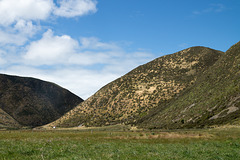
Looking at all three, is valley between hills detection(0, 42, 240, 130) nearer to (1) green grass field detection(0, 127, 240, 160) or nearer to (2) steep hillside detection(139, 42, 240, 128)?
(2) steep hillside detection(139, 42, 240, 128)

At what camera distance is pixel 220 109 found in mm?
81562

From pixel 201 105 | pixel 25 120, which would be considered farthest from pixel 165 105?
pixel 25 120

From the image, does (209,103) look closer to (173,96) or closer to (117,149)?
(173,96)

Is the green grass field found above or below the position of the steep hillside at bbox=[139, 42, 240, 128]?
below

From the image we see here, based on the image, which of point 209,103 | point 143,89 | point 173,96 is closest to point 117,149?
point 209,103

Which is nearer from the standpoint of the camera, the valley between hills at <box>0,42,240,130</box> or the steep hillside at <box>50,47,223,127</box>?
the valley between hills at <box>0,42,240,130</box>

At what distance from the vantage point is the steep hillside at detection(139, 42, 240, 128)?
79188 mm

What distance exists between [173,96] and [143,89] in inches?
856

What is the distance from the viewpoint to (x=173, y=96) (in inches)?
4973

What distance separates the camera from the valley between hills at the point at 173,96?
85.5 metres

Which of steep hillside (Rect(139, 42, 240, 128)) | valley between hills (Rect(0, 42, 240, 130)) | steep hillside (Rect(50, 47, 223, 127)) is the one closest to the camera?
steep hillside (Rect(139, 42, 240, 128))

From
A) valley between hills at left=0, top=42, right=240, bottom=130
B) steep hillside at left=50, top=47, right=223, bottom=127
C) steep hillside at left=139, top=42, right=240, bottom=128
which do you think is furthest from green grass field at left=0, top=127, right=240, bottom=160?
steep hillside at left=50, top=47, right=223, bottom=127

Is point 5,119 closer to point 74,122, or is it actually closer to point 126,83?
Answer: point 74,122

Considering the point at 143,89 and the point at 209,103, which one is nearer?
the point at 209,103
